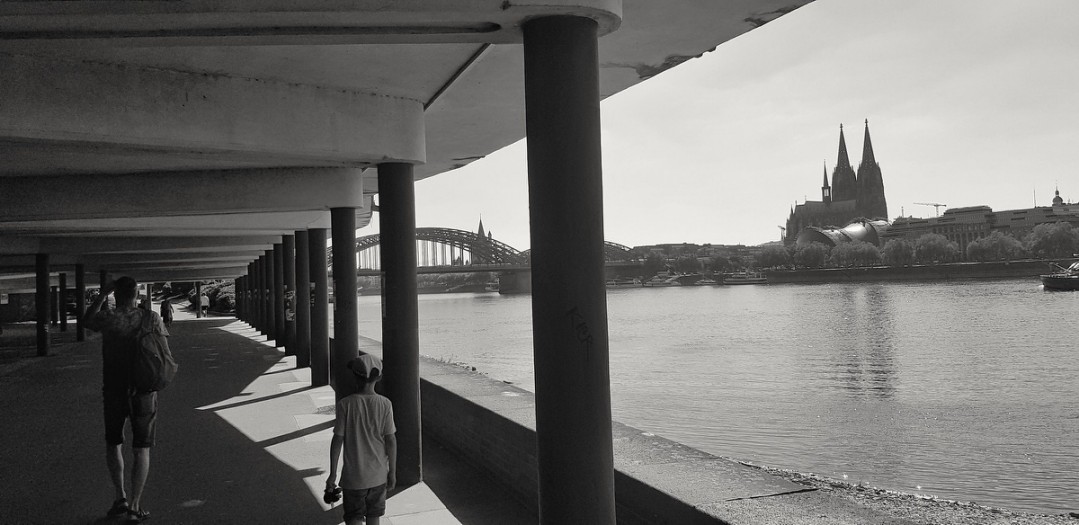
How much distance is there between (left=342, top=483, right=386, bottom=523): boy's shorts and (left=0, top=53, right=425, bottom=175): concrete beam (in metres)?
3.08

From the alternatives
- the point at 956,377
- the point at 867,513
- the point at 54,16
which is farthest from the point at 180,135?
the point at 956,377

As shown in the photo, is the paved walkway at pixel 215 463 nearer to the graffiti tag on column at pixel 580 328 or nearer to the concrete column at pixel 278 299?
the graffiti tag on column at pixel 580 328

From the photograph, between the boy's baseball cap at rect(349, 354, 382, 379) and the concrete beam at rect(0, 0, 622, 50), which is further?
the boy's baseball cap at rect(349, 354, 382, 379)

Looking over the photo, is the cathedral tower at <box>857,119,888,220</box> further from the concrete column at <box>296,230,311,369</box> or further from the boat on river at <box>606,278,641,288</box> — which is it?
the concrete column at <box>296,230,311,369</box>

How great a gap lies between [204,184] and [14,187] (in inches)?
103

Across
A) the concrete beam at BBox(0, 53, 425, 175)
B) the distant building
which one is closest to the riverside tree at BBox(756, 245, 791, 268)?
the distant building

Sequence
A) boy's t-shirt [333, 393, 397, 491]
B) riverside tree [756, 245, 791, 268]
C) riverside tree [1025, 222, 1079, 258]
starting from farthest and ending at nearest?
riverside tree [756, 245, 791, 268] < riverside tree [1025, 222, 1079, 258] < boy's t-shirt [333, 393, 397, 491]

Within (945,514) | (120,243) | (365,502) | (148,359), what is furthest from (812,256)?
(365,502)

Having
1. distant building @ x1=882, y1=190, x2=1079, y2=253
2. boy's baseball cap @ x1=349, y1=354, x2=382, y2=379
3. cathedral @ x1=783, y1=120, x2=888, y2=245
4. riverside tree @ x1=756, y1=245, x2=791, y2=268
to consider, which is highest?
cathedral @ x1=783, y1=120, x2=888, y2=245

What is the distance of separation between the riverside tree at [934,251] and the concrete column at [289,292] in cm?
12391

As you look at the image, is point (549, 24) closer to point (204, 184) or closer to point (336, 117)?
point (336, 117)

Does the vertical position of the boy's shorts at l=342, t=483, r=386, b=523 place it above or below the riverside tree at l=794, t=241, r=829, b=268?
below

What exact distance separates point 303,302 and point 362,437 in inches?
516

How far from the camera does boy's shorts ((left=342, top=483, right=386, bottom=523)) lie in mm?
4410
